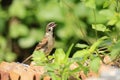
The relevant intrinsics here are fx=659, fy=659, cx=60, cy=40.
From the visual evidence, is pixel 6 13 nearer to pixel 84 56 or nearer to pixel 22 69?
pixel 22 69

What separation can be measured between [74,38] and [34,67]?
4.02 feet

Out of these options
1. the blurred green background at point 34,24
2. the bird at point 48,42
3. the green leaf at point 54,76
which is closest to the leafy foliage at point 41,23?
the blurred green background at point 34,24

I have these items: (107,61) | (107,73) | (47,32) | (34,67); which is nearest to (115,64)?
(107,61)

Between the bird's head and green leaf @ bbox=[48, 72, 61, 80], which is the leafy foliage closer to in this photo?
the bird's head

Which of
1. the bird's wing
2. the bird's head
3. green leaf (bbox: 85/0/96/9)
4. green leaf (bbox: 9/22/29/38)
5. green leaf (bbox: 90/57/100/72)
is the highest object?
green leaf (bbox: 85/0/96/9)

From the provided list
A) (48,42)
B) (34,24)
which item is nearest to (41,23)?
(34,24)

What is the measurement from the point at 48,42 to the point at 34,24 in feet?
1.69

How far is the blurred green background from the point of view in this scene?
14.8ft

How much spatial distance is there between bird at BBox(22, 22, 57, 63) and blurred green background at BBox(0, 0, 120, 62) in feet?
0.40

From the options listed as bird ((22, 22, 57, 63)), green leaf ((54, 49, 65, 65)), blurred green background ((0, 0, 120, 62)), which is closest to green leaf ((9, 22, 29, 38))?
blurred green background ((0, 0, 120, 62))

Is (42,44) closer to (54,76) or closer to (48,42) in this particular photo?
(48,42)

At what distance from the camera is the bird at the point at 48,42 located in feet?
14.1

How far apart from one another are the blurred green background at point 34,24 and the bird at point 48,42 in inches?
4.8

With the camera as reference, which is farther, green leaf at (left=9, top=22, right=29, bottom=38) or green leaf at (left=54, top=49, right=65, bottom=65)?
green leaf at (left=9, top=22, right=29, bottom=38)
